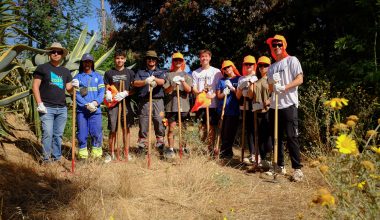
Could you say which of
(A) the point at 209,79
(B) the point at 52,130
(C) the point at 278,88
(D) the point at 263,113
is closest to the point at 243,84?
(D) the point at 263,113

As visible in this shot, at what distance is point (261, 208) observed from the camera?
11.5 feet

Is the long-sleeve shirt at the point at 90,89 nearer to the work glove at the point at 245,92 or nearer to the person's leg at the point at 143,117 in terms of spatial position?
the person's leg at the point at 143,117

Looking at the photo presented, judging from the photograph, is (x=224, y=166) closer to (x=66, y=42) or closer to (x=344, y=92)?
(x=344, y=92)

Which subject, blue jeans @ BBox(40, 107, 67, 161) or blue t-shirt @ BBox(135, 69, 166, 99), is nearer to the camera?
blue jeans @ BBox(40, 107, 67, 161)

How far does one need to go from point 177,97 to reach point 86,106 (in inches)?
57.1

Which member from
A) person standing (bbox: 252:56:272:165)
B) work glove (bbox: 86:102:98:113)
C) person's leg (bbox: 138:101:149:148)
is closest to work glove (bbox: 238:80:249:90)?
person standing (bbox: 252:56:272:165)

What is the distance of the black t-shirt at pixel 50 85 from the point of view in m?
4.69

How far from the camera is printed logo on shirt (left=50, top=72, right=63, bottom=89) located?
15.6 feet

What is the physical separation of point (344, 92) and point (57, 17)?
247 inches

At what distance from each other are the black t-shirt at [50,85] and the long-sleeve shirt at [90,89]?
263 mm

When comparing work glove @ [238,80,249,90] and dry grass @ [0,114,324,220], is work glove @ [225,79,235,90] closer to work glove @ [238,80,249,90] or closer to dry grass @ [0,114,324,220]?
work glove @ [238,80,249,90]

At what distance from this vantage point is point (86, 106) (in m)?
4.93

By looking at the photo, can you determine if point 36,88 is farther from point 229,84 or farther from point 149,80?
point 229,84

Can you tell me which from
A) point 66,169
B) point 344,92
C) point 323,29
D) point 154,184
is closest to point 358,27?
point 344,92
